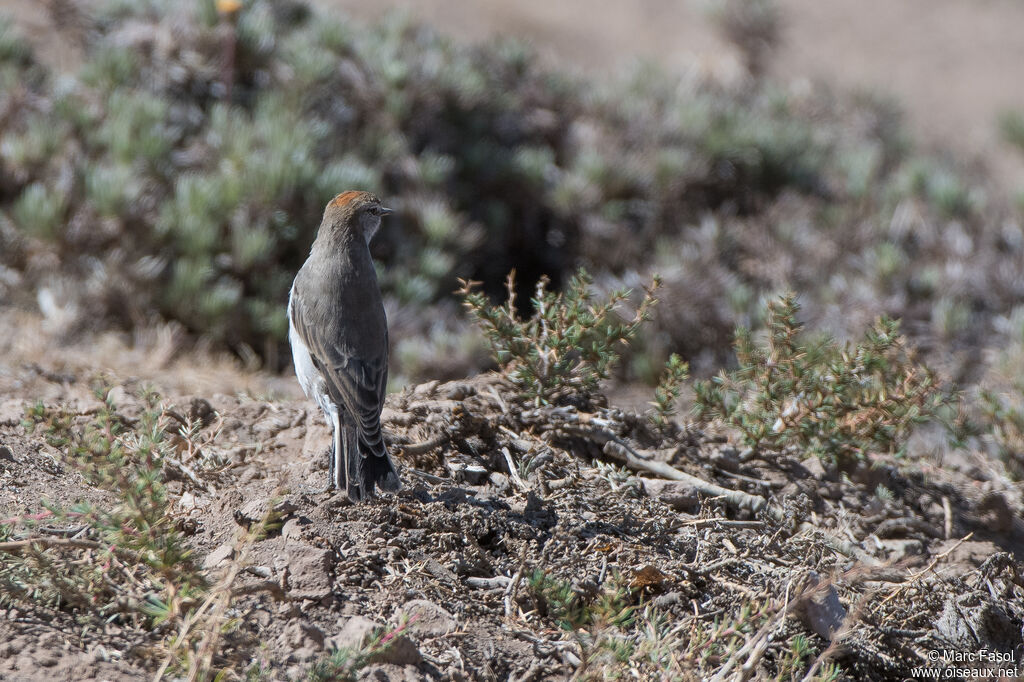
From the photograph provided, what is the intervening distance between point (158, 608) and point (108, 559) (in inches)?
10.7

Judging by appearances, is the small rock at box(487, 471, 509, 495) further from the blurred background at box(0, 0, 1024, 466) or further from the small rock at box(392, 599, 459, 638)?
the blurred background at box(0, 0, 1024, 466)

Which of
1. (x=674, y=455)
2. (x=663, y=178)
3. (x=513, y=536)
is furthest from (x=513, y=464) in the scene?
(x=663, y=178)

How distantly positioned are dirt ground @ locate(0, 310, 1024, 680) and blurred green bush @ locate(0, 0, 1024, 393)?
7.35 feet

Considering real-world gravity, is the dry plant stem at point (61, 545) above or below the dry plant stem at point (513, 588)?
above

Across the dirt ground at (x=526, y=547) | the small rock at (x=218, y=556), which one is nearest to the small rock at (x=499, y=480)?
the dirt ground at (x=526, y=547)

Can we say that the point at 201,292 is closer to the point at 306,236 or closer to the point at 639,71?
the point at 306,236

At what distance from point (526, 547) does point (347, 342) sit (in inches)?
A: 46.9

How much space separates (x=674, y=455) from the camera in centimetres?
424

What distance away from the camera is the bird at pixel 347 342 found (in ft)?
11.6

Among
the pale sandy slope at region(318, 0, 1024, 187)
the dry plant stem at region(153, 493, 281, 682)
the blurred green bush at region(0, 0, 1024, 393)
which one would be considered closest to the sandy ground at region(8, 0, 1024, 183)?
the pale sandy slope at region(318, 0, 1024, 187)

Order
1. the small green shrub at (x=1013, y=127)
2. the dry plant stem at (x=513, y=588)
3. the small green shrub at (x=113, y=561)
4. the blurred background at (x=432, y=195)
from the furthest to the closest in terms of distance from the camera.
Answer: the small green shrub at (x=1013, y=127) → the blurred background at (x=432, y=195) → the dry plant stem at (x=513, y=588) → the small green shrub at (x=113, y=561)

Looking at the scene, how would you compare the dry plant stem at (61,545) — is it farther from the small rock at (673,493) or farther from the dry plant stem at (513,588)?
the small rock at (673,493)

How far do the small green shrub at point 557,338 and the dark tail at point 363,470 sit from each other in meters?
0.77

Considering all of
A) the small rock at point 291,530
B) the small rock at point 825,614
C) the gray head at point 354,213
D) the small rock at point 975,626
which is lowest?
the small rock at point 975,626
